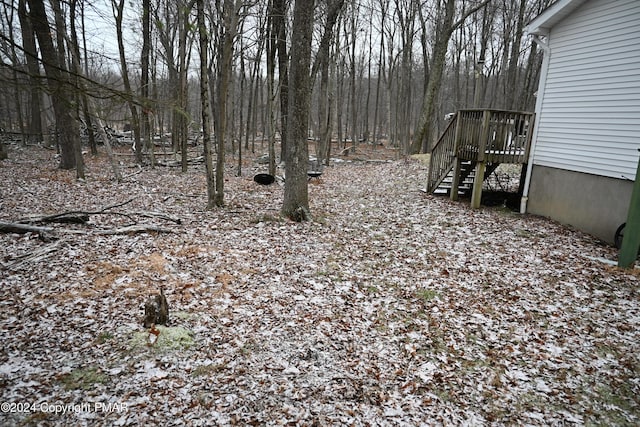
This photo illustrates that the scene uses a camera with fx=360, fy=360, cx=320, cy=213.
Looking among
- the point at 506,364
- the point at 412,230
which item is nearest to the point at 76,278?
the point at 506,364

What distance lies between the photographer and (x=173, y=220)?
803 centimetres

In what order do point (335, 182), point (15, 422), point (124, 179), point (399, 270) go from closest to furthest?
point (15, 422) < point (399, 270) < point (124, 179) < point (335, 182)

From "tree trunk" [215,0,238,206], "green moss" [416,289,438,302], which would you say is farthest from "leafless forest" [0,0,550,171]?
"green moss" [416,289,438,302]

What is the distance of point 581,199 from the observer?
8469 millimetres

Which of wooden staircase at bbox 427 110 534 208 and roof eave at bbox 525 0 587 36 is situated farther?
wooden staircase at bbox 427 110 534 208

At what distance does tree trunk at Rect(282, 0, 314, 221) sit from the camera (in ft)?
25.0

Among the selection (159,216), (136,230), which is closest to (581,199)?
(159,216)

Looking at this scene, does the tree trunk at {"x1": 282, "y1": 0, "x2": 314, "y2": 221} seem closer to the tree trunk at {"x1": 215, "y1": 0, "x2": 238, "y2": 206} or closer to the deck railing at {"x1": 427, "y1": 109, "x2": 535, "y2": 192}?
the tree trunk at {"x1": 215, "y1": 0, "x2": 238, "y2": 206}

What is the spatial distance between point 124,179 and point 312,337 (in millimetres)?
11631

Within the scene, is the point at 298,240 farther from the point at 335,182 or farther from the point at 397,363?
the point at 335,182

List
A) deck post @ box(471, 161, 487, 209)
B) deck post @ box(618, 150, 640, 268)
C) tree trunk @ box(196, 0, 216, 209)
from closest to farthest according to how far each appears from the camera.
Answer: deck post @ box(618, 150, 640, 268) → tree trunk @ box(196, 0, 216, 209) → deck post @ box(471, 161, 487, 209)

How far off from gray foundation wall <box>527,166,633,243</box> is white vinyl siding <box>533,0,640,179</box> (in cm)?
22

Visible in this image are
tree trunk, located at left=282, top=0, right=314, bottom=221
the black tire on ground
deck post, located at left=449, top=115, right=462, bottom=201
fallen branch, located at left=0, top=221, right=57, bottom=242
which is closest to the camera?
fallen branch, located at left=0, top=221, right=57, bottom=242

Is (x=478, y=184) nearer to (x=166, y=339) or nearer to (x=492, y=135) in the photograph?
(x=492, y=135)
